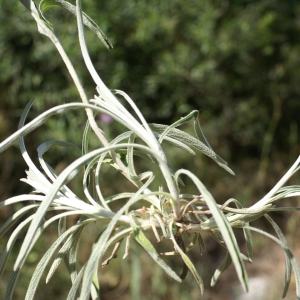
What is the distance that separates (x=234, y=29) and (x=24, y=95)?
1149 millimetres

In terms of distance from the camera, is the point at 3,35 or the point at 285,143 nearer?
the point at 3,35

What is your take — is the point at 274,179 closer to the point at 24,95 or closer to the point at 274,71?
the point at 274,71

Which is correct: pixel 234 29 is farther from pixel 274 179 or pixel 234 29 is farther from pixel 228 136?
pixel 274 179

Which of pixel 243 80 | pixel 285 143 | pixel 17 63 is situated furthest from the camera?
pixel 285 143

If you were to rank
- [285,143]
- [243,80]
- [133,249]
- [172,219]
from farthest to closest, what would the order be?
1. [285,143]
2. [243,80]
3. [133,249]
4. [172,219]

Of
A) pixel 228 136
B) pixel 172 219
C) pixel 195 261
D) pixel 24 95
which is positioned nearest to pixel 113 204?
pixel 195 261

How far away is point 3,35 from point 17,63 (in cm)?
17

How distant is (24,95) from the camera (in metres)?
2.14

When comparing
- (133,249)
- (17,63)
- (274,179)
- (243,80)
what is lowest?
(133,249)

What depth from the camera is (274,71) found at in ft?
8.31

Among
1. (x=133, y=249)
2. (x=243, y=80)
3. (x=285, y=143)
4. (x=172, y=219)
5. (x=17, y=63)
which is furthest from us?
(x=285, y=143)

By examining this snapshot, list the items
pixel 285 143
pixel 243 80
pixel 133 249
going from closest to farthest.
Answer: pixel 133 249 < pixel 243 80 < pixel 285 143

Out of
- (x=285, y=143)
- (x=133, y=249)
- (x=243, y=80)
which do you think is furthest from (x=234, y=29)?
(x=133, y=249)

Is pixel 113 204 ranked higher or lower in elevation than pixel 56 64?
lower
